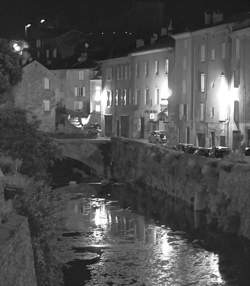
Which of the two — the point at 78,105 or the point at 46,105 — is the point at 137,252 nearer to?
the point at 46,105

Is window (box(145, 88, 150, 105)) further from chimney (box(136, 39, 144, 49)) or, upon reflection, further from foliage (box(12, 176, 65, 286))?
foliage (box(12, 176, 65, 286))

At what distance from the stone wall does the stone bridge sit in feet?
191

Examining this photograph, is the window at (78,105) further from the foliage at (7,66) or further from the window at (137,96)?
the foliage at (7,66)

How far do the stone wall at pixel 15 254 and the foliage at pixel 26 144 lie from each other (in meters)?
19.3

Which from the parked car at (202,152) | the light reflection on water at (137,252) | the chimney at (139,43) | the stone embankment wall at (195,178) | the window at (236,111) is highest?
the chimney at (139,43)

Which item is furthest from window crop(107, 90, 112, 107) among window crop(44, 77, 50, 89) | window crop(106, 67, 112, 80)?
window crop(44, 77, 50, 89)

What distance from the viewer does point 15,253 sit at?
1819cm

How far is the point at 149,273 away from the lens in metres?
36.5

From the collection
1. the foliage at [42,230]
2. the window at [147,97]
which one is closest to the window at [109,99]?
the window at [147,97]

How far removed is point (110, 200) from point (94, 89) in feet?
139

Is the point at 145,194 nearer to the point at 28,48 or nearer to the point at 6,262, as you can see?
the point at 6,262

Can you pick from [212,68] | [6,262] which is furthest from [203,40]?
[6,262]

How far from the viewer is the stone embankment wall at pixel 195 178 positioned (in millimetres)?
45125

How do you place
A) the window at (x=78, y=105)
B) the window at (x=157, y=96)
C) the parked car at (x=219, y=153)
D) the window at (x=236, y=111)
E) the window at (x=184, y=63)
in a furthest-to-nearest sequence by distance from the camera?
the window at (x=78, y=105)
the window at (x=157, y=96)
the window at (x=184, y=63)
the window at (x=236, y=111)
the parked car at (x=219, y=153)
